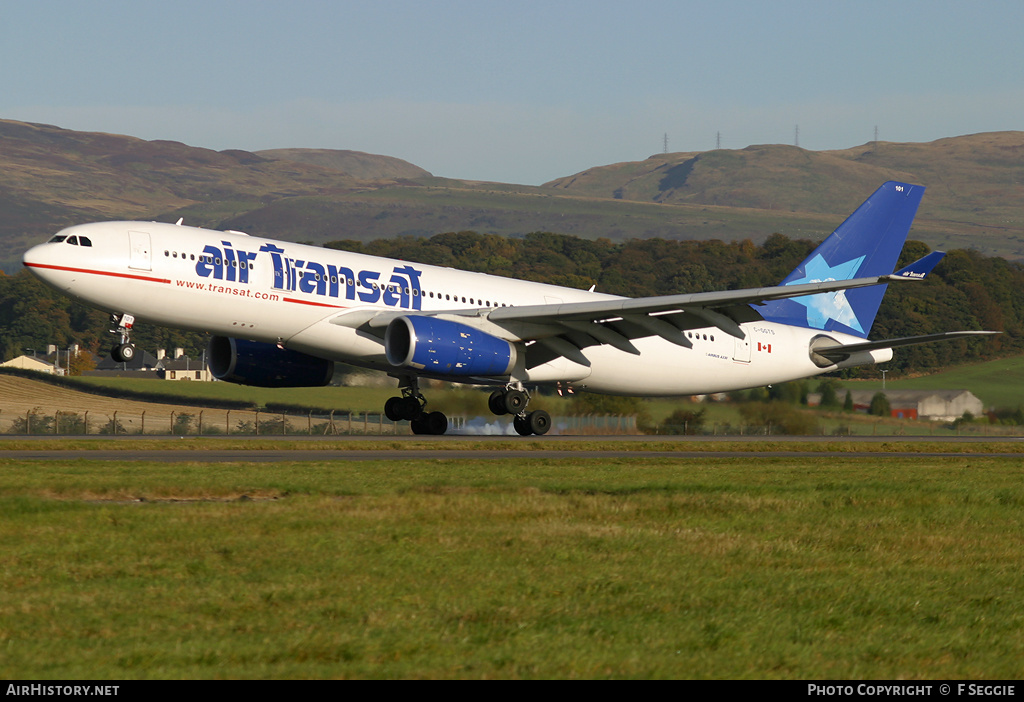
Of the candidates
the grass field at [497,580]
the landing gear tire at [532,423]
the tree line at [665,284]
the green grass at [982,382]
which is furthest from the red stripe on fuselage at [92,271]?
the green grass at [982,382]

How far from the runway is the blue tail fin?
7.07m

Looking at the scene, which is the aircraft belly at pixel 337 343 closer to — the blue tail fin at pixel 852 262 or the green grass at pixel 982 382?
the blue tail fin at pixel 852 262

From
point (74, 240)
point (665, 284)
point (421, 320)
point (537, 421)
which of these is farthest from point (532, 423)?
point (665, 284)

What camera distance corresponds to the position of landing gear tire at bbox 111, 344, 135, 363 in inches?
1168

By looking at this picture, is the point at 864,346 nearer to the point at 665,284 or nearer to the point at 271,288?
the point at 271,288

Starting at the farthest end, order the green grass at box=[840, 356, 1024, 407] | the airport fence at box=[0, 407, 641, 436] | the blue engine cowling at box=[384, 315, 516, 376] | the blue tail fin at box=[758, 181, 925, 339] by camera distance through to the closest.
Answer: the green grass at box=[840, 356, 1024, 407] → the blue tail fin at box=[758, 181, 925, 339] → the airport fence at box=[0, 407, 641, 436] → the blue engine cowling at box=[384, 315, 516, 376]

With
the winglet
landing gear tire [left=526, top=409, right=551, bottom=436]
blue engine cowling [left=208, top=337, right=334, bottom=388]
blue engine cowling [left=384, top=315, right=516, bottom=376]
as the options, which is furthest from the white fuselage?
the winglet

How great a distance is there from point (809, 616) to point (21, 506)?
359 inches

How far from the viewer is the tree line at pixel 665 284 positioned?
9400cm

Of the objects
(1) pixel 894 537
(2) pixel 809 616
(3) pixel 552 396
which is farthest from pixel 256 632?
(3) pixel 552 396

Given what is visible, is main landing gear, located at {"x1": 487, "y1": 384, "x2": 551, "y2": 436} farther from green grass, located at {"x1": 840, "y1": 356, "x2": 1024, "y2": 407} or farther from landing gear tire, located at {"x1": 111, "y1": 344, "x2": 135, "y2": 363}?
green grass, located at {"x1": 840, "y1": 356, "x2": 1024, "y2": 407}

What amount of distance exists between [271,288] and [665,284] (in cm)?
11066

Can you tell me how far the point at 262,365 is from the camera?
36.1 metres
